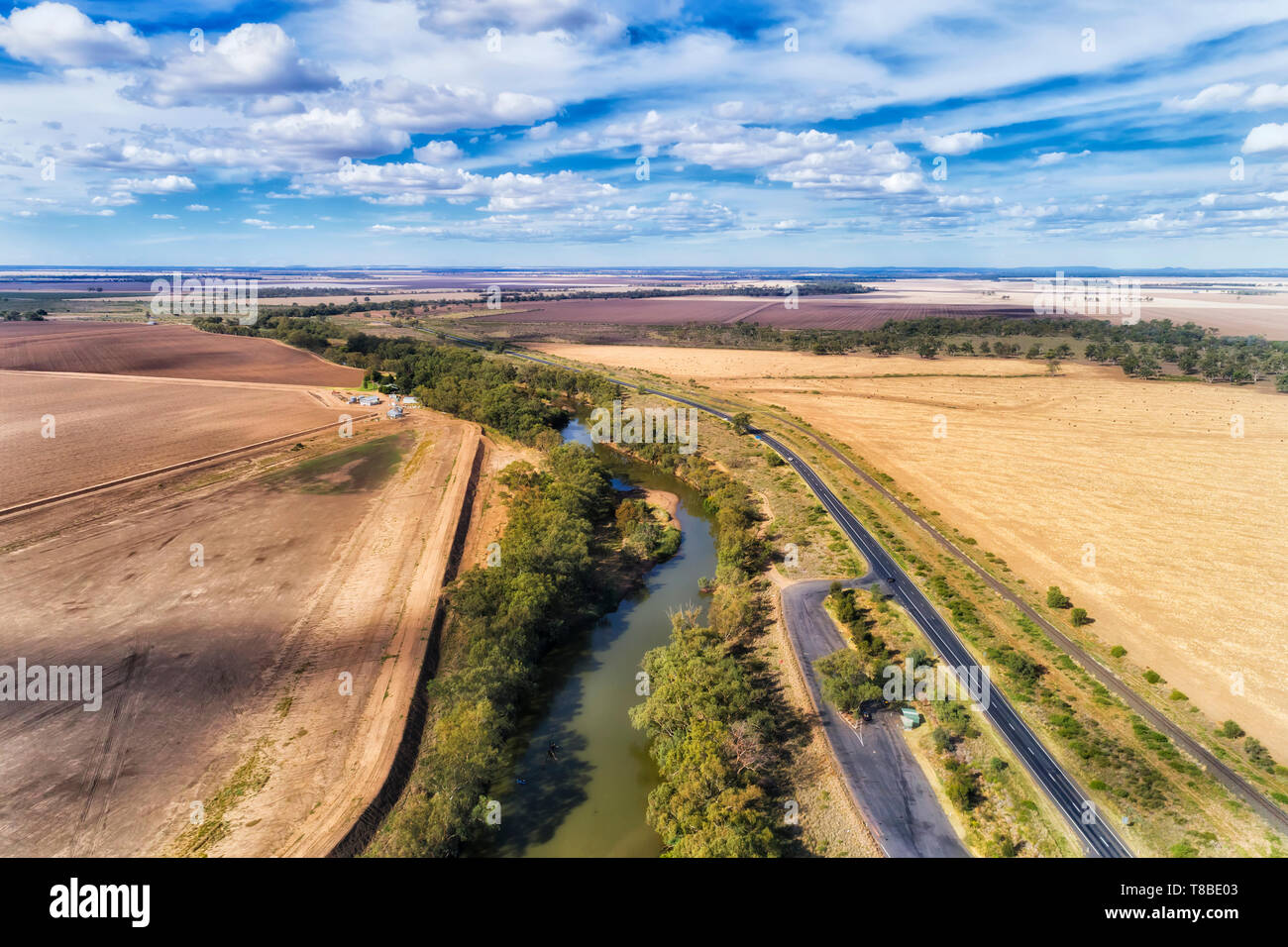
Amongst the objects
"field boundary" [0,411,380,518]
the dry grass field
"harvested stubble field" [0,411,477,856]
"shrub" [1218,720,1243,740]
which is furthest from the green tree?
"field boundary" [0,411,380,518]

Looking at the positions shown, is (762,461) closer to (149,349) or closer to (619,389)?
(619,389)

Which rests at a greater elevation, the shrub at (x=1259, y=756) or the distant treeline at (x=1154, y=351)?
the distant treeline at (x=1154, y=351)

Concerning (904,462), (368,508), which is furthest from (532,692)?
(904,462)

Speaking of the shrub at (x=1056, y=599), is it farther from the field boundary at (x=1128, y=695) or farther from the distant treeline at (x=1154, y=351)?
the distant treeline at (x=1154, y=351)

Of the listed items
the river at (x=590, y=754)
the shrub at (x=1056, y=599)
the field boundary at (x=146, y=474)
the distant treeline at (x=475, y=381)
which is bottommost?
the river at (x=590, y=754)

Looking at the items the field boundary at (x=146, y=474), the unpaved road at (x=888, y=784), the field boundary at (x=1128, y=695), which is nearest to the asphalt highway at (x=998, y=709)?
the unpaved road at (x=888, y=784)

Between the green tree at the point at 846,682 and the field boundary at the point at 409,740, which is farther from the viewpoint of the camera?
the green tree at the point at 846,682

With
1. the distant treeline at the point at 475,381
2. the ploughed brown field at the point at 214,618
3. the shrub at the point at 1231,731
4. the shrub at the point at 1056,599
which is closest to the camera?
the ploughed brown field at the point at 214,618
